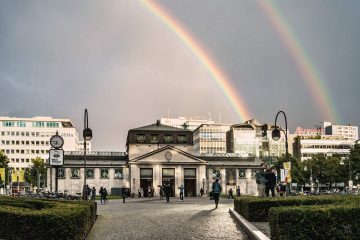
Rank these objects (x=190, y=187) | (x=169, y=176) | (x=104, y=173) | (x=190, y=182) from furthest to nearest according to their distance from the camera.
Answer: (x=104, y=173) < (x=190, y=182) < (x=190, y=187) < (x=169, y=176)

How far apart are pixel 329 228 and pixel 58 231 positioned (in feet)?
21.1

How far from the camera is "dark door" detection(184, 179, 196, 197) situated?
97188 millimetres

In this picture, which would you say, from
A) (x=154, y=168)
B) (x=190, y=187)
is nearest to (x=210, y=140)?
(x=190, y=187)

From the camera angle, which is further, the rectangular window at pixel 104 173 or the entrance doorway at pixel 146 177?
the rectangular window at pixel 104 173

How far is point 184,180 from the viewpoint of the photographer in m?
97.6

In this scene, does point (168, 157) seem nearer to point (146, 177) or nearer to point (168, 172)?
point (168, 172)

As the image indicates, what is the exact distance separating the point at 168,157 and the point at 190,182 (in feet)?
21.2

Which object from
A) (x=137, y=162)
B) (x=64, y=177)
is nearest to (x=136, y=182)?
(x=137, y=162)

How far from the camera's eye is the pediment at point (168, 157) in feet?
317

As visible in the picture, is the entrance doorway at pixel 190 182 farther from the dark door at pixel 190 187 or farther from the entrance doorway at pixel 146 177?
the entrance doorway at pixel 146 177

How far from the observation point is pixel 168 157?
319 ft

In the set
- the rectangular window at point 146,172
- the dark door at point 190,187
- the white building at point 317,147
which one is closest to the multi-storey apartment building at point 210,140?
the white building at point 317,147

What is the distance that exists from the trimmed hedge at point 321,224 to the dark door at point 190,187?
85792 mm

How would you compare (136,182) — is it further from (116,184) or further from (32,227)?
(32,227)
